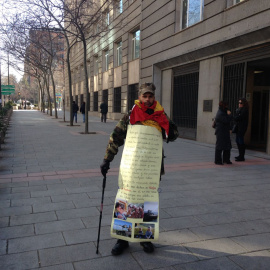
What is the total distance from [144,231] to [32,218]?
180 cm

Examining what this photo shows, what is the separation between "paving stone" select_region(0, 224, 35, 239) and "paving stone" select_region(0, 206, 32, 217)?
1.61 feet

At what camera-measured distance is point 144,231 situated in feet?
9.77

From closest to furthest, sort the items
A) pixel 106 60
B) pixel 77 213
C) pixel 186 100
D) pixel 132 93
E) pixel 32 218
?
1. pixel 32 218
2. pixel 77 213
3. pixel 186 100
4. pixel 132 93
5. pixel 106 60

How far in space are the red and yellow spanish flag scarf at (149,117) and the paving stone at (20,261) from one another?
1.71 metres

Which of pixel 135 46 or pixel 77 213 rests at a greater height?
pixel 135 46

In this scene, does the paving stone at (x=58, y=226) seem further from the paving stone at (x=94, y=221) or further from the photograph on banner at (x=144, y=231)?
the photograph on banner at (x=144, y=231)

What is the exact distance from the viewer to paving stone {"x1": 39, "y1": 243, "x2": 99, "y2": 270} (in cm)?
290

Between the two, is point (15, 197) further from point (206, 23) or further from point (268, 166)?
point (206, 23)

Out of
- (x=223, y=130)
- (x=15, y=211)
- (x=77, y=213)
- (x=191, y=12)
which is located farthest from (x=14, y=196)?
(x=191, y=12)

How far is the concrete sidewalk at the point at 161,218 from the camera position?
2.94 meters

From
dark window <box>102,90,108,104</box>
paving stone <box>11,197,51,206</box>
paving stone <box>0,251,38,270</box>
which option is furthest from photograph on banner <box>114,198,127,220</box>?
dark window <box>102,90,108,104</box>

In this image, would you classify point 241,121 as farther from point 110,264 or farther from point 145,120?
point 110,264

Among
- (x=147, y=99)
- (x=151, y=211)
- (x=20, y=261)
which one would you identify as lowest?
(x=20, y=261)

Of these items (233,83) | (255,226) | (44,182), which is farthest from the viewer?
(233,83)
